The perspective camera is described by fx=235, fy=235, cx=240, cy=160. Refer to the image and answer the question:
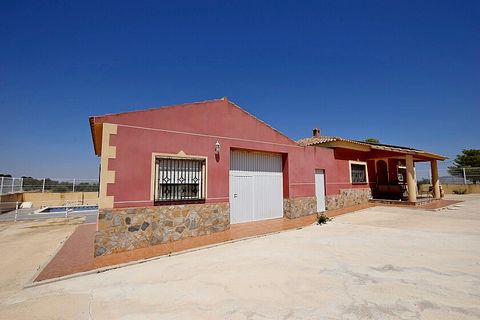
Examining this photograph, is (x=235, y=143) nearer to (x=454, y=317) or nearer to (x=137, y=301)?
(x=137, y=301)

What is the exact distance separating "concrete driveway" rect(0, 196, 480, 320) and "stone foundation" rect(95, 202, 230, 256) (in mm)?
1475

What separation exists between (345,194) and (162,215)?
1177cm

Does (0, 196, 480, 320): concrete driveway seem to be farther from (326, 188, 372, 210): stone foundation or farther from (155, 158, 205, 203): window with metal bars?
(326, 188, 372, 210): stone foundation

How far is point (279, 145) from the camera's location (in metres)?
11.5

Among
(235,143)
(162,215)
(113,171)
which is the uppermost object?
(235,143)

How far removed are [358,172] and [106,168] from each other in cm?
1527

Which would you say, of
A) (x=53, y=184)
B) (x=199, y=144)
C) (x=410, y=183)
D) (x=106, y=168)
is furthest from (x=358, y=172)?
(x=53, y=184)

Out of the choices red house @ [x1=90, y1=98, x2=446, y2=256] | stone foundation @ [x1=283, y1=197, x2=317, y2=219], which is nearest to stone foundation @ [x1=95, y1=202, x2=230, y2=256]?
red house @ [x1=90, y1=98, x2=446, y2=256]

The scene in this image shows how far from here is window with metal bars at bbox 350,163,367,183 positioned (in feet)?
51.8

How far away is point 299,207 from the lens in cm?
1184

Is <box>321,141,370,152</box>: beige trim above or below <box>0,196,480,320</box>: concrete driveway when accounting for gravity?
above

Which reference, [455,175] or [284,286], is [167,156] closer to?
[284,286]

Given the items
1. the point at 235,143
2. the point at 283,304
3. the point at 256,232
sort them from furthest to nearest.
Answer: the point at 235,143 → the point at 256,232 → the point at 283,304

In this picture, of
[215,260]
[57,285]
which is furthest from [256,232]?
[57,285]
